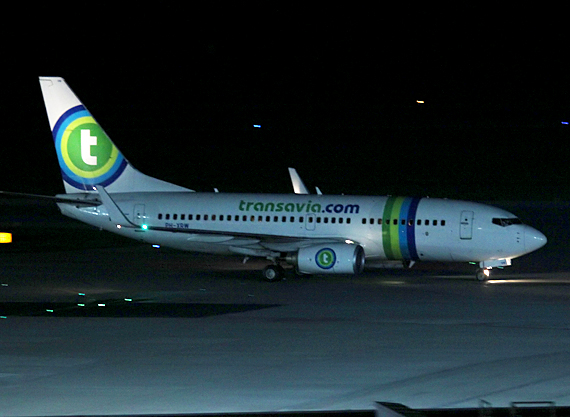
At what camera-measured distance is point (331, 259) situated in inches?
1352

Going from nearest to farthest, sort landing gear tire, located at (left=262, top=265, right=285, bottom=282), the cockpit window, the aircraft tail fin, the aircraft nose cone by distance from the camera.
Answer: landing gear tire, located at (left=262, top=265, right=285, bottom=282), the aircraft nose cone, the cockpit window, the aircraft tail fin

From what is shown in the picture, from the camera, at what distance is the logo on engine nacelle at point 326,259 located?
3434 cm

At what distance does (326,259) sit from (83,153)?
1206 centimetres

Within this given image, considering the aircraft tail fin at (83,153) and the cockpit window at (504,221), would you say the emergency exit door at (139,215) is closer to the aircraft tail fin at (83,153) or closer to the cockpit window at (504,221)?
the aircraft tail fin at (83,153)

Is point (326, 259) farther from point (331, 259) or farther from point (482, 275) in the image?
point (482, 275)

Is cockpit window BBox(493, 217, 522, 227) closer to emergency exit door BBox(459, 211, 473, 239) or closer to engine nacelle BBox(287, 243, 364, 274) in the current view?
emergency exit door BBox(459, 211, 473, 239)

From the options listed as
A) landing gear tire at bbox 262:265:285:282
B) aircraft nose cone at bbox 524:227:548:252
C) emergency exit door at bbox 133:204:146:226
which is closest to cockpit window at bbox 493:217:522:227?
aircraft nose cone at bbox 524:227:548:252

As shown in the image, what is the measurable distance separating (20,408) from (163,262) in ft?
90.9

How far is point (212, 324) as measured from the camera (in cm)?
2402

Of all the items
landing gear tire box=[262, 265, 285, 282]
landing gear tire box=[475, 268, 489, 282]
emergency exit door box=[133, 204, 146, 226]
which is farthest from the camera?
emergency exit door box=[133, 204, 146, 226]

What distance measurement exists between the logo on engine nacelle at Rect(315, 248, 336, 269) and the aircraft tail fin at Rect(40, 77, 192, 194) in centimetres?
815

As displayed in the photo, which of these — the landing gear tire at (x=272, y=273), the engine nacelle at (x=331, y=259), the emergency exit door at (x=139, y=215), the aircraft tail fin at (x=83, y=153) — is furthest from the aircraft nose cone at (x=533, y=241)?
the emergency exit door at (x=139, y=215)

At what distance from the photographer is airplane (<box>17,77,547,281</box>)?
3559 cm

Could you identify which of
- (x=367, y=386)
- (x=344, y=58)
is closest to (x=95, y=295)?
(x=367, y=386)
